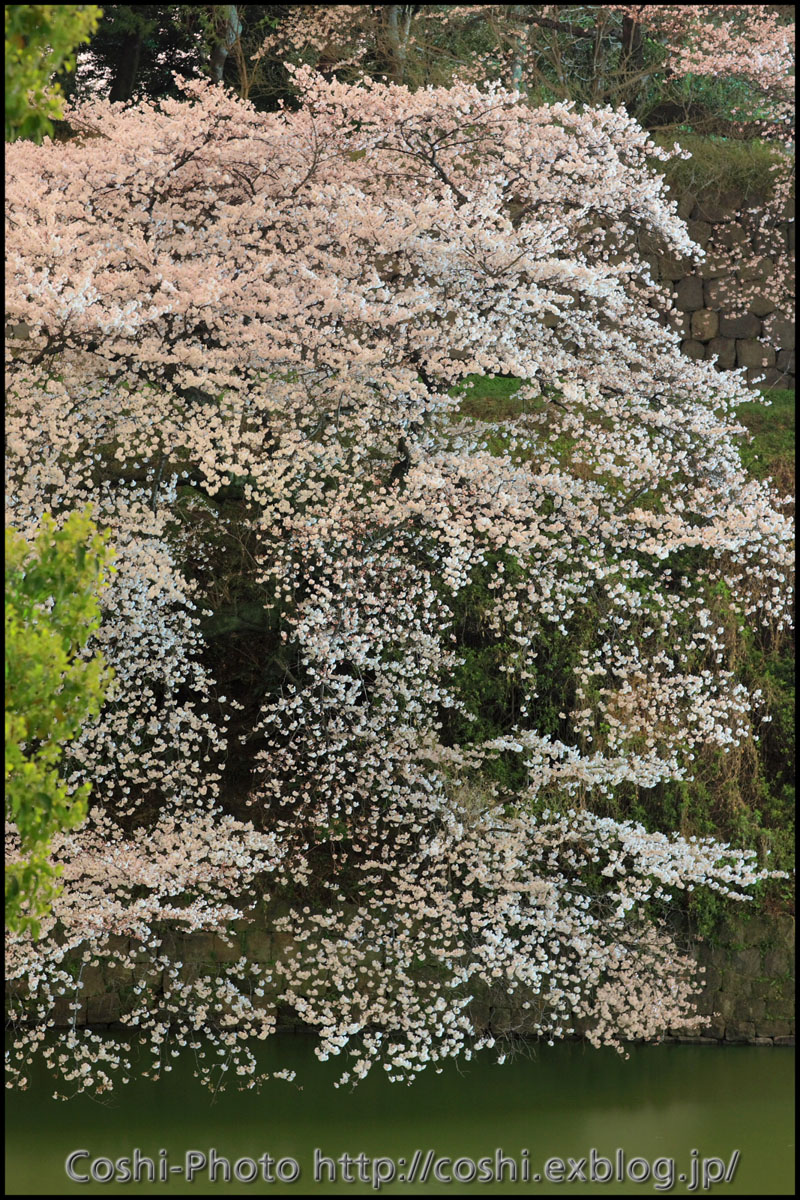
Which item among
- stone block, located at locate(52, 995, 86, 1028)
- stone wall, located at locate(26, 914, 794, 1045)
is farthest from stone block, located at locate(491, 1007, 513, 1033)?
stone block, located at locate(52, 995, 86, 1028)

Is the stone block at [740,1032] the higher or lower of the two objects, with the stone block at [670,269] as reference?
lower

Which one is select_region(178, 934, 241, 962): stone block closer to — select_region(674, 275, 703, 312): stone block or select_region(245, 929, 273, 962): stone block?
select_region(245, 929, 273, 962): stone block

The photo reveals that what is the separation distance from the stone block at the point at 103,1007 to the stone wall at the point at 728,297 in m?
6.85

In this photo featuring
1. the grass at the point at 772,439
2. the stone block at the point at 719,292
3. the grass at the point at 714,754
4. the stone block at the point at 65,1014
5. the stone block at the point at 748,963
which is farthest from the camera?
the stone block at the point at 719,292

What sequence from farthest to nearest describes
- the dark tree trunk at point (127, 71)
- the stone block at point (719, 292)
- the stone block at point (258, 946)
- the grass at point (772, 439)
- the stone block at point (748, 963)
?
the stone block at point (719, 292), the dark tree trunk at point (127, 71), the grass at point (772, 439), the stone block at point (748, 963), the stone block at point (258, 946)

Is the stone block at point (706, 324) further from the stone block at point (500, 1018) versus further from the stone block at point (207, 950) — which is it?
the stone block at point (207, 950)

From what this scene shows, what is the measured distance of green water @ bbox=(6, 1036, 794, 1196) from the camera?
4.29m

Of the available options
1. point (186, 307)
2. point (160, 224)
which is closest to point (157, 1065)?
point (186, 307)

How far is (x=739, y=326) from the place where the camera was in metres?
9.36

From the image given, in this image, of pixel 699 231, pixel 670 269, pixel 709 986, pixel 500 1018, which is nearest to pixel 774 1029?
pixel 709 986

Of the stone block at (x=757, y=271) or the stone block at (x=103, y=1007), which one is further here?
the stone block at (x=757, y=271)

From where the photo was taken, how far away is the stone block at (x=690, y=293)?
9.38 metres

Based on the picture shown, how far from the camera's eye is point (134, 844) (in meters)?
5.52

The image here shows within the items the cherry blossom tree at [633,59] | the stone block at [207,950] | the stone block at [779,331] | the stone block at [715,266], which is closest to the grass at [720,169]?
the cherry blossom tree at [633,59]
